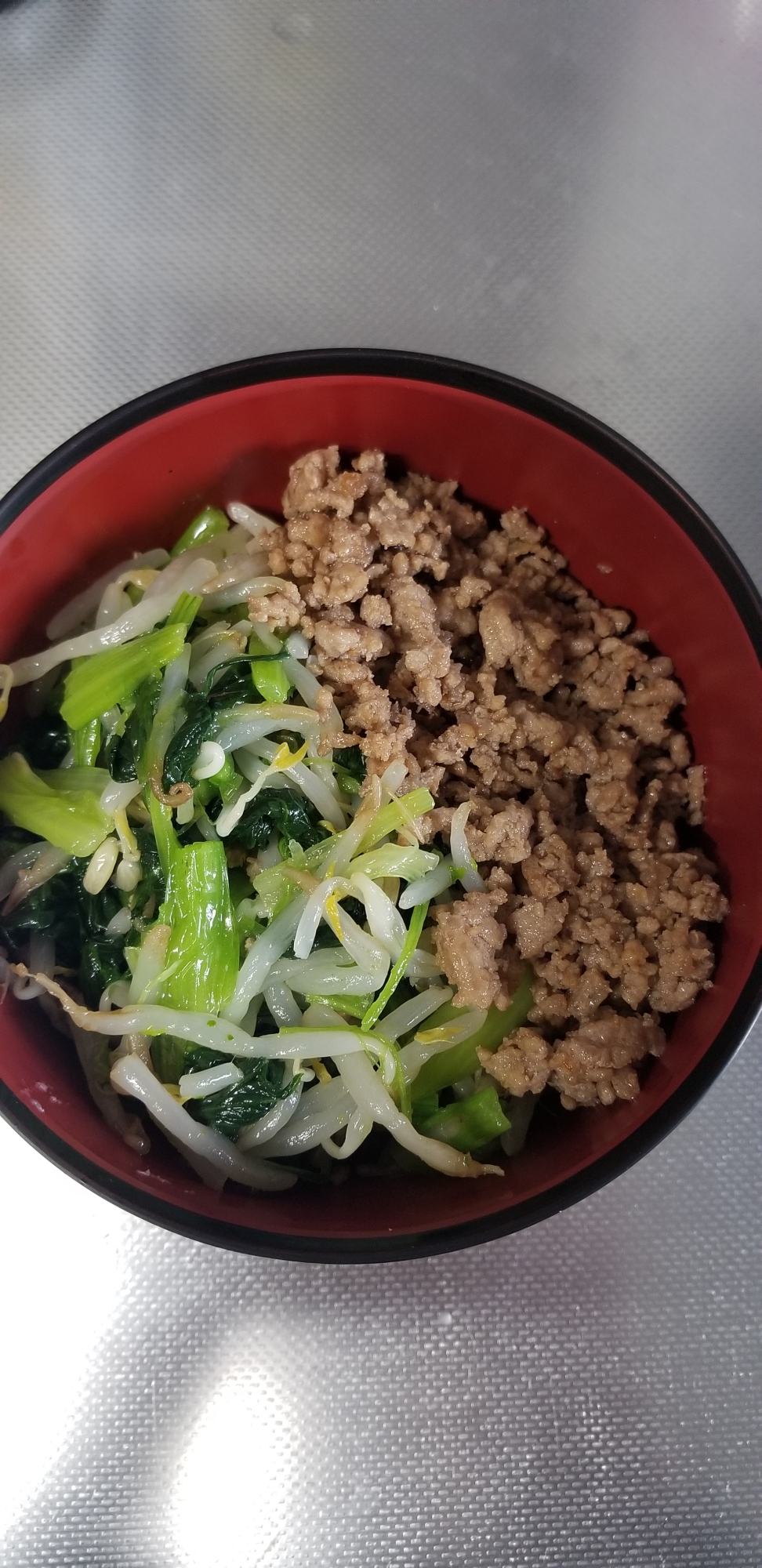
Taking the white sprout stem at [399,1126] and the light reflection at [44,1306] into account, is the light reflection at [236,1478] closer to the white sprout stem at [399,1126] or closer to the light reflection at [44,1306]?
the light reflection at [44,1306]

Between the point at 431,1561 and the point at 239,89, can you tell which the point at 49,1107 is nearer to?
the point at 431,1561

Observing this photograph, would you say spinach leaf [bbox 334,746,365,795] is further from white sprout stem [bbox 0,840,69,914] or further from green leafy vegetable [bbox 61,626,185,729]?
white sprout stem [bbox 0,840,69,914]

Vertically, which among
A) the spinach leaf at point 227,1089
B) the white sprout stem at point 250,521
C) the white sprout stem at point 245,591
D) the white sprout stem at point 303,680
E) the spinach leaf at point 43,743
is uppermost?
the white sprout stem at point 250,521

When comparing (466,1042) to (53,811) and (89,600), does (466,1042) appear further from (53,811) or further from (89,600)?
(89,600)

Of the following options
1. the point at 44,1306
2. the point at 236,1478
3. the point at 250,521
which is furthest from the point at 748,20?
the point at 236,1478

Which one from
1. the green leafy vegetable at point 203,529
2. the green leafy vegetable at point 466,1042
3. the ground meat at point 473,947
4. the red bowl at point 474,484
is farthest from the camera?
the green leafy vegetable at point 203,529

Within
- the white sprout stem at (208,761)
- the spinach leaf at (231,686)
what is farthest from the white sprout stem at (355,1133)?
the spinach leaf at (231,686)

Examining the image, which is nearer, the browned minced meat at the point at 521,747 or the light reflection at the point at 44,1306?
the browned minced meat at the point at 521,747

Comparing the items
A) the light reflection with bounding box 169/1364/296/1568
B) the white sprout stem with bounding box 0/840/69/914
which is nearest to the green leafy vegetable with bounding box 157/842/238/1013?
the white sprout stem with bounding box 0/840/69/914
